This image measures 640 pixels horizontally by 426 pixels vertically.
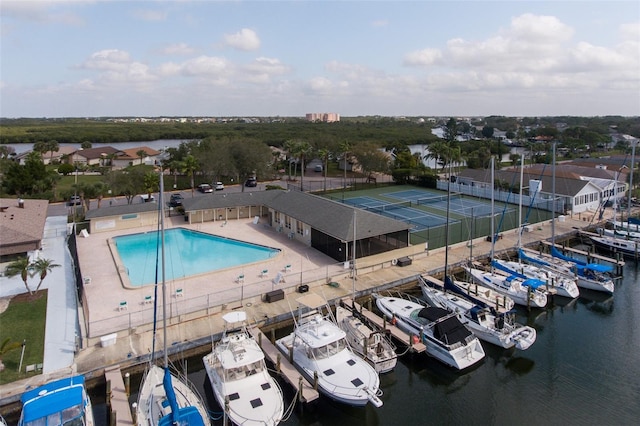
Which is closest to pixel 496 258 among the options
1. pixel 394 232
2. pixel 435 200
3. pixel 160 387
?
pixel 394 232

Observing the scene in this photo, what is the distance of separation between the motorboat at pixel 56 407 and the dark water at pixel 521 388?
2021 millimetres

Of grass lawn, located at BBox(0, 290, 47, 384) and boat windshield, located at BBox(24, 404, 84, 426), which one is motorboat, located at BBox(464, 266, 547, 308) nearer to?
boat windshield, located at BBox(24, 404, 84, 426)

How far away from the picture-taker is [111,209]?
1452 inches

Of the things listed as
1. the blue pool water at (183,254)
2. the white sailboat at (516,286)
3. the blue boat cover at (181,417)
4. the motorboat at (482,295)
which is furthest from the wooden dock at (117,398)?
the white sailboat at (516,286)

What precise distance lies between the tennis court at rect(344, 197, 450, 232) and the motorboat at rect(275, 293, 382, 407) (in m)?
19.8

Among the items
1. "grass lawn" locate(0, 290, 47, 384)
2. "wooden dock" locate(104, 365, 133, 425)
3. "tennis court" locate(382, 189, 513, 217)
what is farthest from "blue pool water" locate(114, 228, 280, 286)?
"tennis court" locate(382, 189, 513, 217)

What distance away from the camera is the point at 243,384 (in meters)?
15.3

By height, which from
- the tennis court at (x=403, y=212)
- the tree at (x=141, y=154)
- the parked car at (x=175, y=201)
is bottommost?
the tennis court at (x=403, y=212)

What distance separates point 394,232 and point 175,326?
52.3 ft

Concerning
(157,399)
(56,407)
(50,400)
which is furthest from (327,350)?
(50,400)

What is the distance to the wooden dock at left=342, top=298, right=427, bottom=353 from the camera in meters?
19.0

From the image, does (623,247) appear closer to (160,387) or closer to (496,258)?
(496,258)

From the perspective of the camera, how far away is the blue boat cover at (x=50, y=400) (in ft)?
41.6

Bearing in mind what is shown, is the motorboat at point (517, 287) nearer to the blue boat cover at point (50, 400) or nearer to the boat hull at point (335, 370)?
the boat hull at point (335, 370)
